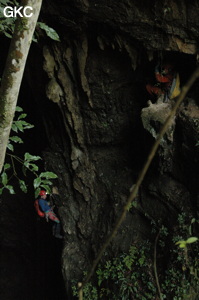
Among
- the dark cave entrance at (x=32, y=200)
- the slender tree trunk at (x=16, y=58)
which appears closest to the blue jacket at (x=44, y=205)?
the dark cave entrance at (x=32, y=200)

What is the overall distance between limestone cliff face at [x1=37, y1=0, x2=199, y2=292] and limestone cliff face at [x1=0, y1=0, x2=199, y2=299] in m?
0.02

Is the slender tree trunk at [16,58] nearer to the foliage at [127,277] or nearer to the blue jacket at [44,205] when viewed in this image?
the blue jacket at [44,205]

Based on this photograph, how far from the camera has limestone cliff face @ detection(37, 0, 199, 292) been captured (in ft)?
16.8

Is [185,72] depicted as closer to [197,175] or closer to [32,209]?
[197,175]

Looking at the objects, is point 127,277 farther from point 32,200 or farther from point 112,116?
point 32,200

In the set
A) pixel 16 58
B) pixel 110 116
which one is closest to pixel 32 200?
pixel 110 116

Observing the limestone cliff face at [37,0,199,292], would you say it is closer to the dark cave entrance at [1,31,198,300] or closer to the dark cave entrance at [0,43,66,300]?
the dark cave entrance at [1,31,198,300]

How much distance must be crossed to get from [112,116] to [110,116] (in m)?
0.05

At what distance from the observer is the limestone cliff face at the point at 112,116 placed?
5133 millimetres

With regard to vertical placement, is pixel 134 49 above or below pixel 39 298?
above

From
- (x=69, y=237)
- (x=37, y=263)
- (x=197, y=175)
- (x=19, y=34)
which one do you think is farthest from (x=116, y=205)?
(x=19, y=34)

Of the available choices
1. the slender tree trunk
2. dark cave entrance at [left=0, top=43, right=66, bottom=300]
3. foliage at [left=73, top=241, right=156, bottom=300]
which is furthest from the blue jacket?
the slender tree trunk

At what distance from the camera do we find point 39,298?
8.37 metres

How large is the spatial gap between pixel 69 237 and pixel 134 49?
4.44m
